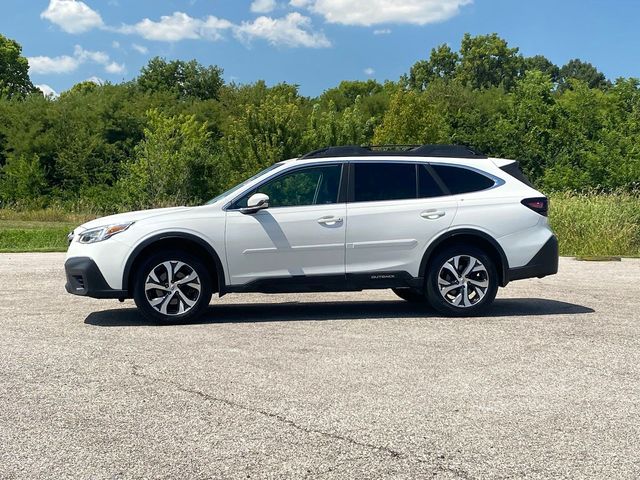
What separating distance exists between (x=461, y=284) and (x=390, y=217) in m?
1.12

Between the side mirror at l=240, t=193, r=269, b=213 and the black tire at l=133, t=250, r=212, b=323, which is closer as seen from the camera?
the black tire at l=133, t=250, r=212, b=323

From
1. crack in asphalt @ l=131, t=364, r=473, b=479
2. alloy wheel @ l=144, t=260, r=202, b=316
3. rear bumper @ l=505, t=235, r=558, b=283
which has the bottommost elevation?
crack in asphalt @ l=131, t=364, r=473, b=479

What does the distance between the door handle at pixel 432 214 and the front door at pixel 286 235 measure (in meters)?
0.92

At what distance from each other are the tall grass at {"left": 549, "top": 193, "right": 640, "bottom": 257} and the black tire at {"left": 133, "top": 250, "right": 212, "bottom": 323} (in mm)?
12584

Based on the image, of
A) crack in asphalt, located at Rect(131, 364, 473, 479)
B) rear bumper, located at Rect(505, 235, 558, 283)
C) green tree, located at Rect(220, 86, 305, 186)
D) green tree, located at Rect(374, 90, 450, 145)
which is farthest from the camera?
green tree, located at Rect(220, 86, 305, 186)

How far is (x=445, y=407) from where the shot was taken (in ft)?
16.6

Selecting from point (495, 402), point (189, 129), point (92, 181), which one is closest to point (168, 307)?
point (495, 402)

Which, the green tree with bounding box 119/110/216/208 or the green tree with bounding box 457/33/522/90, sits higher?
the green tree with bounding box 457/33/522/90

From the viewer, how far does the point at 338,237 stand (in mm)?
8445

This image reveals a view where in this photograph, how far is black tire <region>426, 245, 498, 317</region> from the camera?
865 centimetres

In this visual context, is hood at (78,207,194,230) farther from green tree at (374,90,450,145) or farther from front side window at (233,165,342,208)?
green tree at (374,90,450,145)

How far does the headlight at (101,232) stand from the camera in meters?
8.22

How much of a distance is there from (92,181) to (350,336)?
162 ft

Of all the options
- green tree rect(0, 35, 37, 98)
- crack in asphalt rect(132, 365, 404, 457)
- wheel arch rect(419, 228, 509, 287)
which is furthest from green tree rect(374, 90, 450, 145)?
green tree rect(0, 35, 37, 98)
